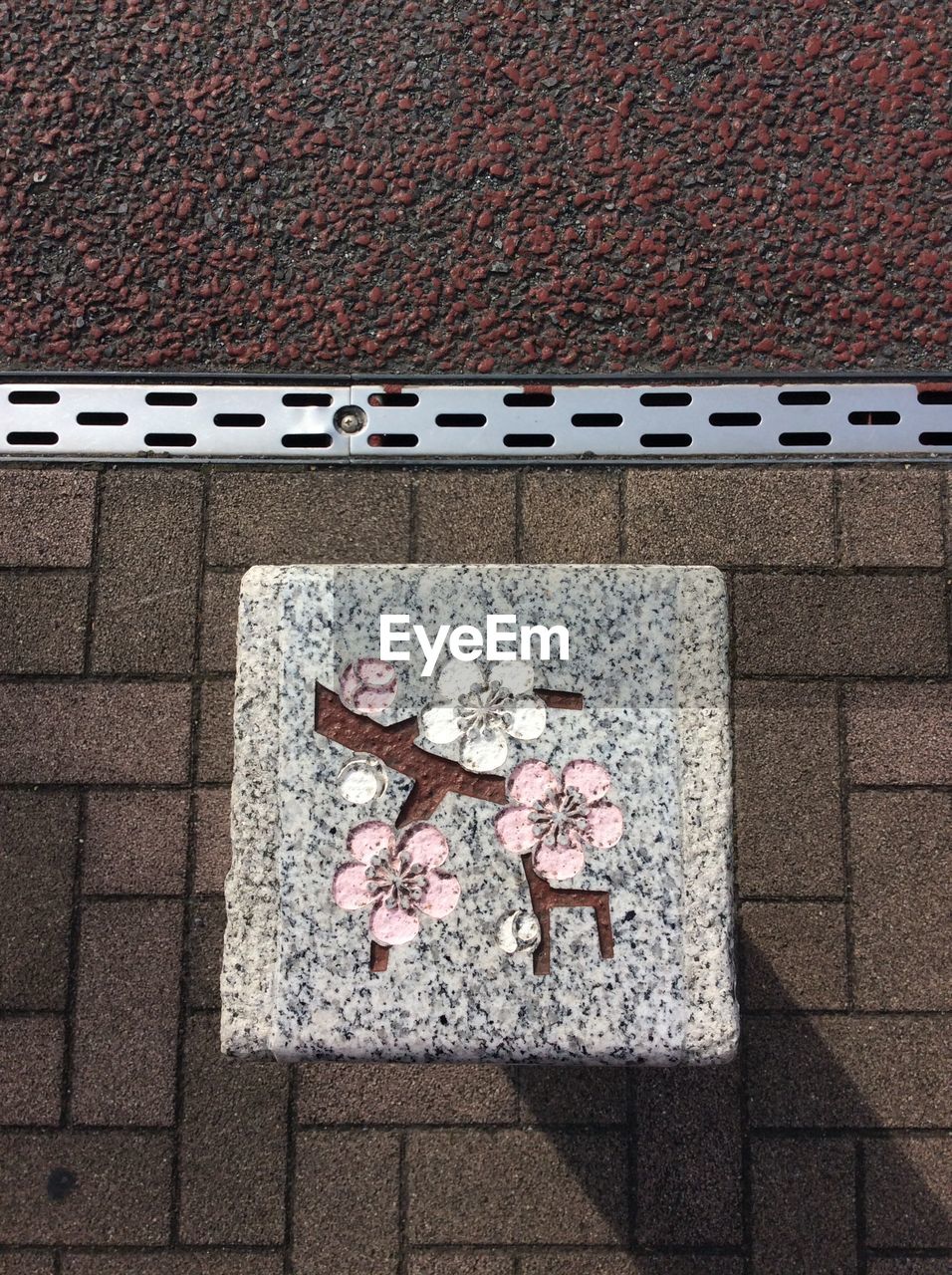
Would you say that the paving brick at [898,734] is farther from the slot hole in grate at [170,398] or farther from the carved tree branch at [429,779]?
the slot hole in grate at [170,398]

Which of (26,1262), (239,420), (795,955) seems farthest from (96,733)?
(795,955)

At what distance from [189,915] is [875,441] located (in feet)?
7.20

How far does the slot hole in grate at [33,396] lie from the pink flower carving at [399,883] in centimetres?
171

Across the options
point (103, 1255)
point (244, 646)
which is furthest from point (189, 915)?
point (244, 646)

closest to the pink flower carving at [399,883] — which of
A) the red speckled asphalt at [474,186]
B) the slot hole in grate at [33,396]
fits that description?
the red speckled asphalt at [474,186]

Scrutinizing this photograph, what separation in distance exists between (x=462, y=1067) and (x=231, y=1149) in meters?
0.60

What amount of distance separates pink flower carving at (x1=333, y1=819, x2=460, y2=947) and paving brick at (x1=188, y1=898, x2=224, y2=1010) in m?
0.90

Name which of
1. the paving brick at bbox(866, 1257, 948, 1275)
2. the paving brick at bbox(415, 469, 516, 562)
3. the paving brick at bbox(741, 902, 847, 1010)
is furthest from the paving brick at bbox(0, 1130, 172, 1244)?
the paving brick at bbox(866, 1257, 948, 1275)

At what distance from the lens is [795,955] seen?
2314mm

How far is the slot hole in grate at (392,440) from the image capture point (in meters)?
2.50

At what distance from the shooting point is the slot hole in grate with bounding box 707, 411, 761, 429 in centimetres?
251

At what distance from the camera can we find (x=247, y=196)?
257cm

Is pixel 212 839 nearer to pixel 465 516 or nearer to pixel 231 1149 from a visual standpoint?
pixel 231 1149

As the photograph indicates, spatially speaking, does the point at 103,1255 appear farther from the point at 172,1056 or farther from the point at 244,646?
the point at 244,646
